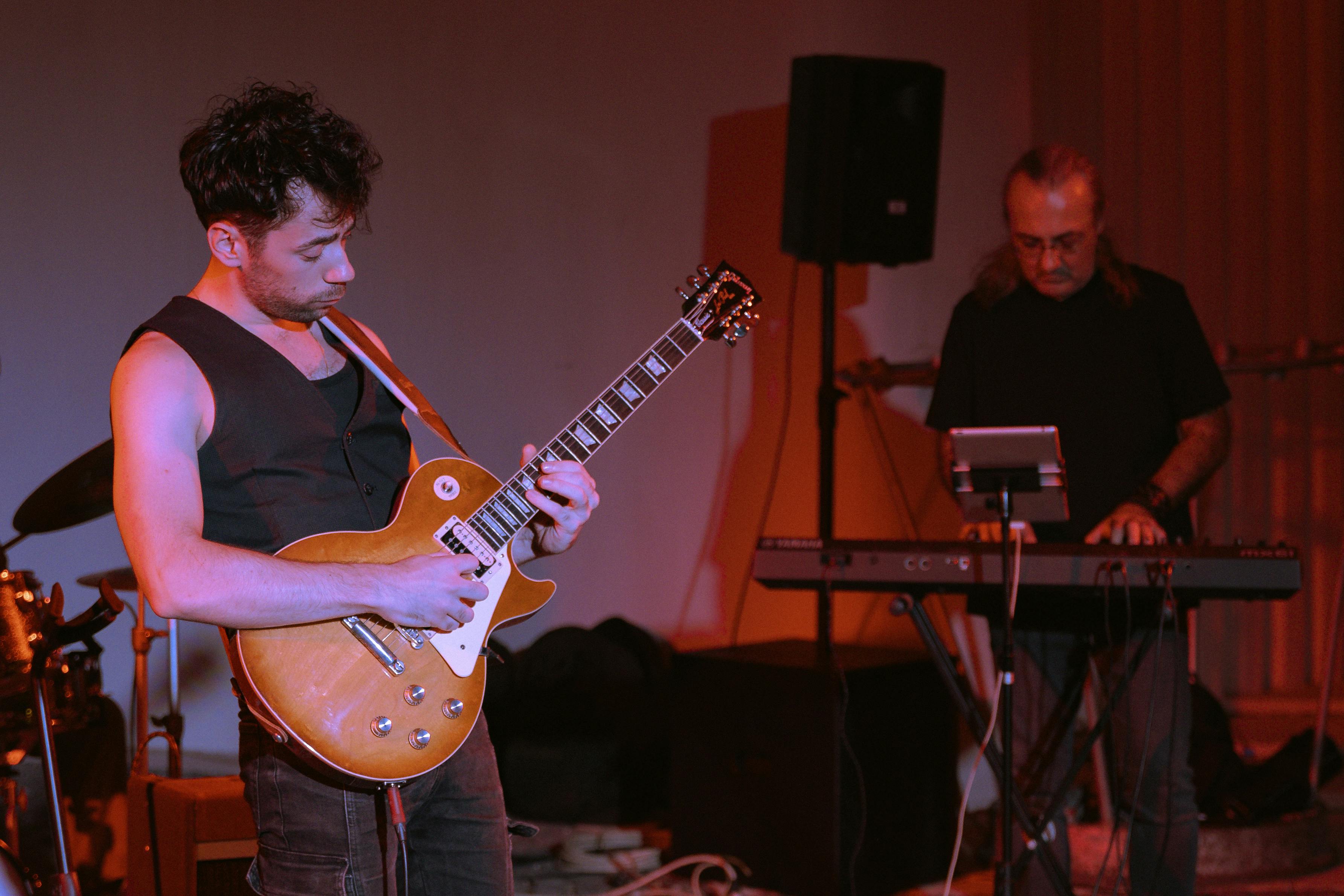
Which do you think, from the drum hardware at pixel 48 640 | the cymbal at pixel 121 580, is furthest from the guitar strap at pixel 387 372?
the cymbal at pixel 121 580

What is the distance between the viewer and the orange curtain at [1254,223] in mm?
4695

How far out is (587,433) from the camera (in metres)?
2.01

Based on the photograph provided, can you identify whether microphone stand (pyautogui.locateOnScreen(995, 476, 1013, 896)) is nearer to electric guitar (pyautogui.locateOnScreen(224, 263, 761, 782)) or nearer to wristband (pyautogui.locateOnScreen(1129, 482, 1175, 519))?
wristband (pyautogui.locateOnScreen(1129, 482, 1175, 519))

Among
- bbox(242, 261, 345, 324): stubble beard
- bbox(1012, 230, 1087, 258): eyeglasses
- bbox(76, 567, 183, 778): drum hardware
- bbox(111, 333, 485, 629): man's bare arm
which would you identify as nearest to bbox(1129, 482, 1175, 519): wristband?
bbox(1012, 230, 1087, 258): eyeglasses

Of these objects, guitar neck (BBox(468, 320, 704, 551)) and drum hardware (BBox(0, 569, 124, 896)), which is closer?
guitar neck (BBox(468, 320, 704, 551))

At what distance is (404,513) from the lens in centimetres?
179

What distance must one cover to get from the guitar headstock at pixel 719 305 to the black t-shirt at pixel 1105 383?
0.92m

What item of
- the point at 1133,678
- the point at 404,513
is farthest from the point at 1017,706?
the point at 404,513

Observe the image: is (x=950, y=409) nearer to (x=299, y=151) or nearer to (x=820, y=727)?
(x=820, y=727)

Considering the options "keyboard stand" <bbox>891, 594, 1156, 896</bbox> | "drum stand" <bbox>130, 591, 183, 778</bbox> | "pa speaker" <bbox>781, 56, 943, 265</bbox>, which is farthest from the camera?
"pa speaker" <bbox>781, 56, 943, 265</bbox>

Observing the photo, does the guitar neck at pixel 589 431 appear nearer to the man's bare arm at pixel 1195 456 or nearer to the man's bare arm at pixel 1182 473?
the man's bare arm at pixel 1182 473

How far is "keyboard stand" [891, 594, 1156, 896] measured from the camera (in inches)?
98.2

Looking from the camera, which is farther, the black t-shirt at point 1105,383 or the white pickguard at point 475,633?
the black t-shirt at point 1105,383

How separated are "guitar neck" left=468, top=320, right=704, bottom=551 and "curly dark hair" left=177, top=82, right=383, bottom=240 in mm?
489
